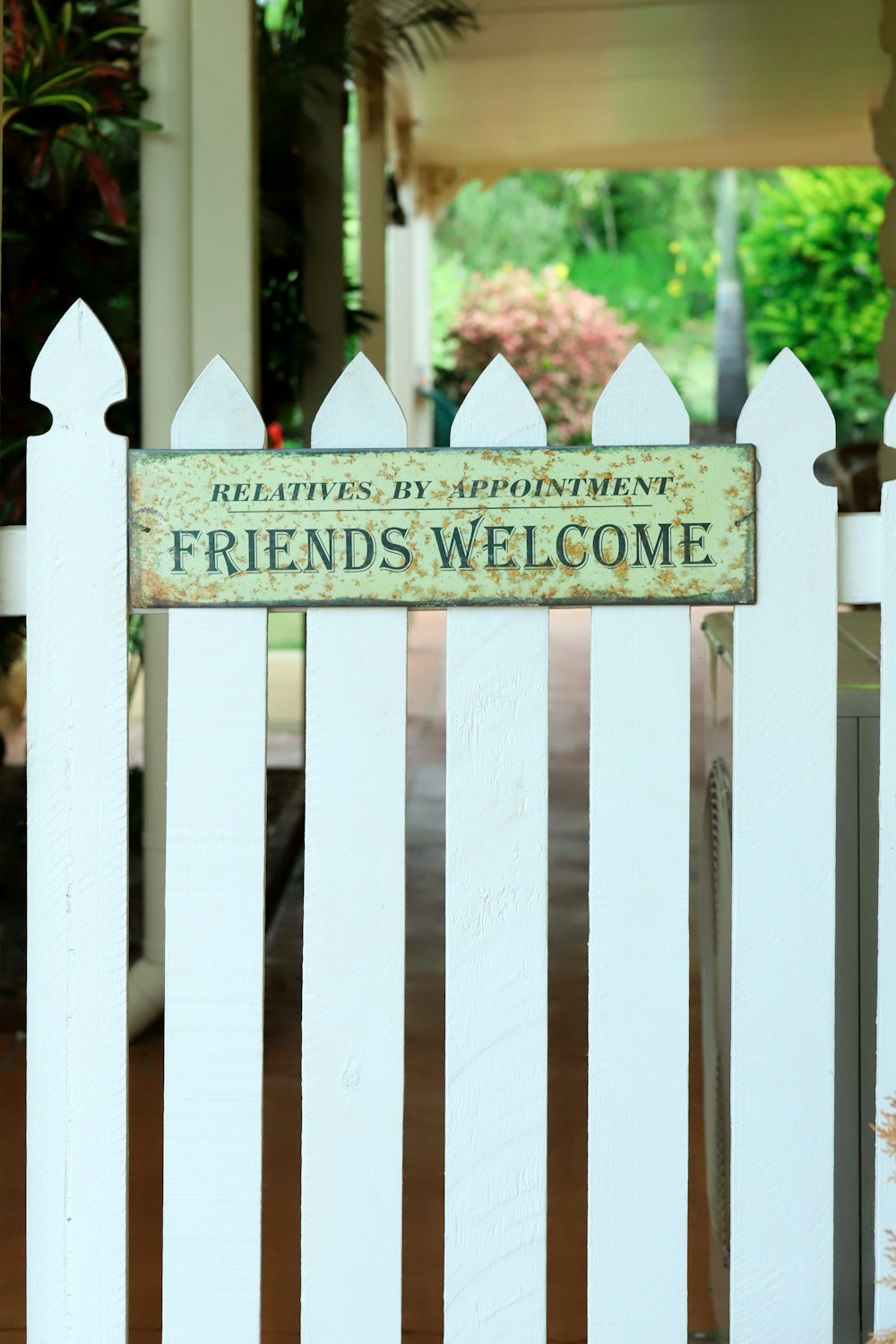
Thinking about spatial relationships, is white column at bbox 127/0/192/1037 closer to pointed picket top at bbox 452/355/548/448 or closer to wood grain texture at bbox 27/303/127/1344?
wood grain texture at bbox 27/303/127/1344

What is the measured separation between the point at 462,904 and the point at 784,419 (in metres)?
0.54

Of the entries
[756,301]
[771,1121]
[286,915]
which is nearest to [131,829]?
[286,915]

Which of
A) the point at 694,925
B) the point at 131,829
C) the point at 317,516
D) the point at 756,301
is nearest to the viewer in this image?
the point at 317,516

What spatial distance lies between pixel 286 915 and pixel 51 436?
2.89 meters

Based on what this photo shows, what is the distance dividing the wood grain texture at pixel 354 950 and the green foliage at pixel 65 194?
1829 millimetres

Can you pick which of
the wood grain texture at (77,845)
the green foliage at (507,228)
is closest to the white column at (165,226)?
the wood grain texture at (77,845)

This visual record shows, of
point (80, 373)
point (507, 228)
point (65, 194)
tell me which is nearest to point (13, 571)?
point (80, 373)

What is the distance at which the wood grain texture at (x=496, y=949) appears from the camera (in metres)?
1.51

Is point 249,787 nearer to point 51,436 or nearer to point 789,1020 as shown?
point 51,436

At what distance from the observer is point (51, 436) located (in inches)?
60.1

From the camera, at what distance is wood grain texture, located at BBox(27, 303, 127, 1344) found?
5.00ft

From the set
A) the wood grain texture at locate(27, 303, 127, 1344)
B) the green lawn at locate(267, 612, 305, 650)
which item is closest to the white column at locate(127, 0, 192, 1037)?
the wood grain texture at locate(27, 303, 127, 1344)

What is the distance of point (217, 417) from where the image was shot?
1520mm

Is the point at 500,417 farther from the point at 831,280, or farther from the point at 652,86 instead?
the point at 831,280
